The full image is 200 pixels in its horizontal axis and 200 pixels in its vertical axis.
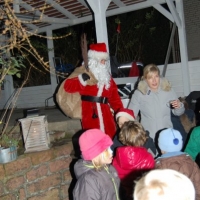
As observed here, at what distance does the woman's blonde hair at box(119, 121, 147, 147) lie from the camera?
10.0ft

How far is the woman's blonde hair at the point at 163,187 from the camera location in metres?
1.44

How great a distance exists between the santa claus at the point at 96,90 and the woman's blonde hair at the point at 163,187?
2.77 meters

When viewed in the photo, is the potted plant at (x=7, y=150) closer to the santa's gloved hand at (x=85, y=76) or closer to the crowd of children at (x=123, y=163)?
the santa's gloved hand at (x=85, y=76)

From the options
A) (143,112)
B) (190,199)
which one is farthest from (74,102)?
(190,199)

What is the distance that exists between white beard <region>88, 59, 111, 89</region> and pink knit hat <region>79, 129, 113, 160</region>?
167 cm

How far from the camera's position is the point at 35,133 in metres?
4.21

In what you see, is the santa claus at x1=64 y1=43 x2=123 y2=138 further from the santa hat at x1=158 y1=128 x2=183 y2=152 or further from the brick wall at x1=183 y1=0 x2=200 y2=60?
the brick wall at x1=183 y1=0 x2=200 y2=60

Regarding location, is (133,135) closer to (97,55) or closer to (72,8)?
(97,55)

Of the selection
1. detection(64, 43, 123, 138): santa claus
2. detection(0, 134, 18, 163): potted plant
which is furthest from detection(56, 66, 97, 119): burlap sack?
detection(0, 134, 18, 163): potted plant

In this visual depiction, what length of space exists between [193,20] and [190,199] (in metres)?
12.4

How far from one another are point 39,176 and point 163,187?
2.84m

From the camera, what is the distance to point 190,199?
4.83 feet

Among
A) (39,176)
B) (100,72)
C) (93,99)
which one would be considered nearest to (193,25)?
(100,72)

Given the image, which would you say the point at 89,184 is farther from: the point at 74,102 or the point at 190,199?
the point at 74,102
